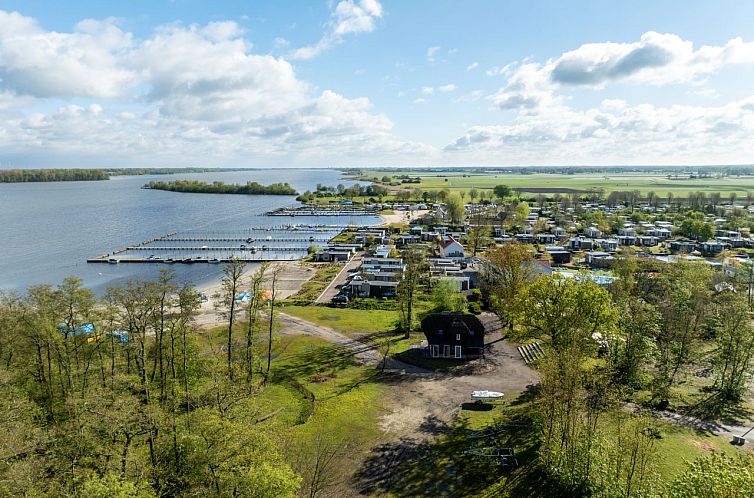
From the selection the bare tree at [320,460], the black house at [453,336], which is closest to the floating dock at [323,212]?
the black house at [453,336]

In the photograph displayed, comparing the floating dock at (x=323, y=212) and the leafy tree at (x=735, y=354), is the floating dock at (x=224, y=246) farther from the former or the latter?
the leafy tree at (x=735, y=354)

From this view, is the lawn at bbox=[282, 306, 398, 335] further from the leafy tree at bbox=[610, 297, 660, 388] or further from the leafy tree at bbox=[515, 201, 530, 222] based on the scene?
the leafy tree at bbox=[515, 201, 530, 222]

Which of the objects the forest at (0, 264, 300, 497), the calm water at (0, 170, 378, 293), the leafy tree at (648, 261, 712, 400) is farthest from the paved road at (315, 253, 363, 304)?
the leafy tree at (648, 261, 712, 400)

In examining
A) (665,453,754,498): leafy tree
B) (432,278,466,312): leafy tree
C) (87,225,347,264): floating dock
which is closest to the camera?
(665,453,754,498): leafy tree

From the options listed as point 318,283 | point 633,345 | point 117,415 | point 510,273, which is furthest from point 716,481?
point 318,283

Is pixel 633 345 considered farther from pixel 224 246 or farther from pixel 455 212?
pixel 455 212
